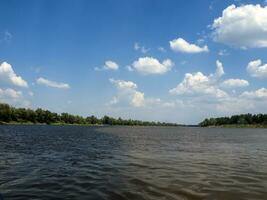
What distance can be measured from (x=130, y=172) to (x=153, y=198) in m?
8.30

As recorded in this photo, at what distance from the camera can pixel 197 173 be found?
26.2m

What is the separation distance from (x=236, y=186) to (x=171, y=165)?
991cm

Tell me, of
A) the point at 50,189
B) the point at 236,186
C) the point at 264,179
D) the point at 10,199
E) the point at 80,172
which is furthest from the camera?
the point at 80,172

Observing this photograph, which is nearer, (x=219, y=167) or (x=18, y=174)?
(x=18, y=174)

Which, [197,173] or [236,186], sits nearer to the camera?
[236,186]

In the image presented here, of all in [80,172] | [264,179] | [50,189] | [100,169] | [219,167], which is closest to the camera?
[50,189]

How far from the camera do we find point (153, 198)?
17.8 m

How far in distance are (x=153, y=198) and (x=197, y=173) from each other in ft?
30.6

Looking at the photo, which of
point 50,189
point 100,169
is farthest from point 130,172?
point 50,189

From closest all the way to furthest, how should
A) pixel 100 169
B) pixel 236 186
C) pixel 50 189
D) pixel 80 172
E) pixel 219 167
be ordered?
1. pixel 50 189
2. pixel 236 186
3. pixel 80 172
4. pixel 100 169
5. pixel 219 167

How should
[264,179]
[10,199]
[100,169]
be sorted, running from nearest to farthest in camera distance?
[10,199]
[264,179]
[100,169]

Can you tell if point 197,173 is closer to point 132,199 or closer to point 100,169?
point 100,169

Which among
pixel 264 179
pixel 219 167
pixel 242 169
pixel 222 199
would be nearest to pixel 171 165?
pixel 219 167

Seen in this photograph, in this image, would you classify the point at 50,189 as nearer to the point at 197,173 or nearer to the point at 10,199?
the point at 10,199
